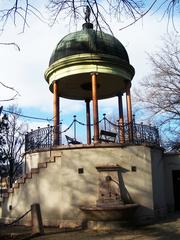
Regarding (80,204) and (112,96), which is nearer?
(80,204)

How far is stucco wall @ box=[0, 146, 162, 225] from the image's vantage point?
1328 cm

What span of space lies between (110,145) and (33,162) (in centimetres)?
387

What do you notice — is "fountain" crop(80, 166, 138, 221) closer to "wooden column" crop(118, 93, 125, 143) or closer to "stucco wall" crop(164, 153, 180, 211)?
"wooden column" crop(118, 93, 125, 143)

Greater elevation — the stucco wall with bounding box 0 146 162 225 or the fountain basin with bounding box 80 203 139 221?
the stucco wall with bounding box 0 146 162 225

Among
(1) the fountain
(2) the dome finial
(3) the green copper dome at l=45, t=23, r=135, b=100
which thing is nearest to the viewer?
(2) the dome finial

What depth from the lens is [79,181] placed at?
1341cm

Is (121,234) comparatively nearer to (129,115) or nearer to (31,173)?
(31,173)

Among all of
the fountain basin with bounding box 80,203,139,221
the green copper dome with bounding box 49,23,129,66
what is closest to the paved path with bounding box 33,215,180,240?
the fountain basin with bounding box 80,203,139,221

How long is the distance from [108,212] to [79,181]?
182 centimetres

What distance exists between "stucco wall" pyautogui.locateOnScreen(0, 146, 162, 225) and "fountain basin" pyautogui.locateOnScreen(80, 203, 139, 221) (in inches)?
20.7

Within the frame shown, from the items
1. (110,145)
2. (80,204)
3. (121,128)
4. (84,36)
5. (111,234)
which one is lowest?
(111,234)

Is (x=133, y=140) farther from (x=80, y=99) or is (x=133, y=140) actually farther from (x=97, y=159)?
(x=80, y=99)

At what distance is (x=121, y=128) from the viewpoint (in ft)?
51.5

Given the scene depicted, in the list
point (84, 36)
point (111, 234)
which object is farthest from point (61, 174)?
point (84, 36)
